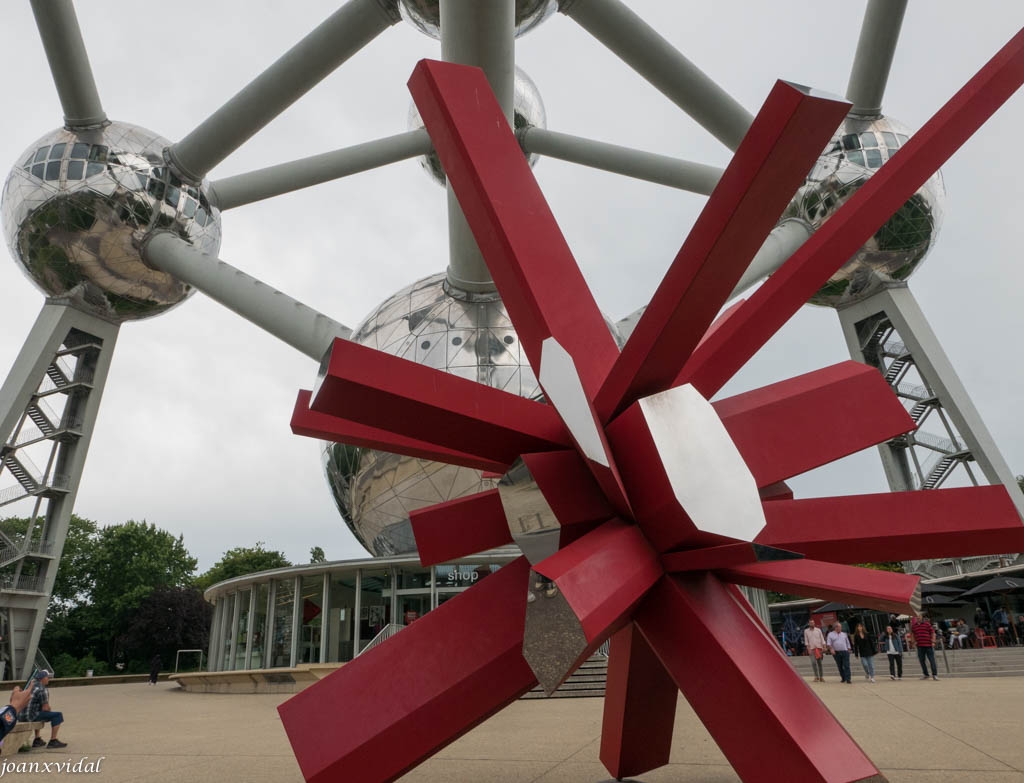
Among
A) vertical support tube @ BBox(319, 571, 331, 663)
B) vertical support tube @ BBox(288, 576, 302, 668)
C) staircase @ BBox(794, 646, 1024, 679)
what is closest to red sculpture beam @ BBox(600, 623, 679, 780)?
staircase @ BBox(794, 646, 1024, 679)

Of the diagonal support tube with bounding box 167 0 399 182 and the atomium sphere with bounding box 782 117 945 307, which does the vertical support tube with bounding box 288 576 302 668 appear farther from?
the atomium sphere with bounding box 782 117 945 307

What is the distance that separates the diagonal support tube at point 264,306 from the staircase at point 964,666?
12788 mm

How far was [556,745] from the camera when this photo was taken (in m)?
7.52

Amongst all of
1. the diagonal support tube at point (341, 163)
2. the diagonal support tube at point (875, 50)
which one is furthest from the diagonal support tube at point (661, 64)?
the diagonal support tube at point (341, 163)

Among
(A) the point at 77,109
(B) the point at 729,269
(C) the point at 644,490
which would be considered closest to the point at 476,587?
(C) the point at 644,490

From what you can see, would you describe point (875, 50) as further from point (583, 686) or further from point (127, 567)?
point (127, 567)

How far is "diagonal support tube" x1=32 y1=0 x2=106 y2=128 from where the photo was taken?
518 inches

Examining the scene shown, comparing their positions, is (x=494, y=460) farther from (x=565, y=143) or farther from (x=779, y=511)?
(x=565, y=143)

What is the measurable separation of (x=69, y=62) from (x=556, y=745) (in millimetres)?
15466

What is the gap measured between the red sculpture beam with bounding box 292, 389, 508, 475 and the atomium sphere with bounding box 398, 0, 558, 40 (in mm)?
9958

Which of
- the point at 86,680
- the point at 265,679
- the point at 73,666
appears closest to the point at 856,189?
the point at 265,679

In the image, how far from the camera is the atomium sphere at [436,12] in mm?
12500

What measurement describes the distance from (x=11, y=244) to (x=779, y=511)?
20947 mm

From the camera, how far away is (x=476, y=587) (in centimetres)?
397
